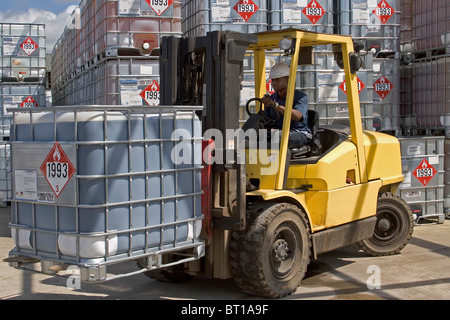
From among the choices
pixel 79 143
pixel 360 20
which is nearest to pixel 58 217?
pixel 79 143

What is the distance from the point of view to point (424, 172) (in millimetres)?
9234

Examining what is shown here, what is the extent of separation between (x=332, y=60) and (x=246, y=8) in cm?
145

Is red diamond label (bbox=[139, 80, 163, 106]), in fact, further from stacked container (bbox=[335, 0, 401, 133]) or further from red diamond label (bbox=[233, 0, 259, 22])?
stacked container (bbox=[335, 0, 401, 133])

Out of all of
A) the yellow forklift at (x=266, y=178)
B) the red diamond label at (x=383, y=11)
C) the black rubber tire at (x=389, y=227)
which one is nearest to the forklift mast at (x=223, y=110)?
the yellow forklift at (x=266, y=178)

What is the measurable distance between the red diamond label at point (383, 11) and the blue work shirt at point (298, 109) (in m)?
4.19

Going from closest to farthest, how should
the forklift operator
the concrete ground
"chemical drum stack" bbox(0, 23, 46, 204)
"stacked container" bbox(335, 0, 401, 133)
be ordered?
1. the concrete ground
2. the forklift operator
3. "stacked container" bbox(335, 0, 401, 133)
4. "chemical drum stack" bbox(0, 23, 46, 204)

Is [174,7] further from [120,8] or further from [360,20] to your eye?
[360,20]

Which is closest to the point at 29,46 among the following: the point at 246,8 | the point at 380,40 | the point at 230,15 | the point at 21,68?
the point at 21,68

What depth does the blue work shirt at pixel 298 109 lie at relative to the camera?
19.5ft

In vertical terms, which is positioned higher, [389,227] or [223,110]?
[223,110]

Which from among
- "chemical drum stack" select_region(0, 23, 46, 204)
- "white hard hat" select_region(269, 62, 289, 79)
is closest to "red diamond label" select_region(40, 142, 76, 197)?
"white hard hat" select_region(269, 62, 289, 79)

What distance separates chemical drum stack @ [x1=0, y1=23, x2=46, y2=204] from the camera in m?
12.7

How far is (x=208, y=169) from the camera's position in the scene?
5.14m

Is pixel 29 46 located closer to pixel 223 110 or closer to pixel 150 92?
pixel 150 92
